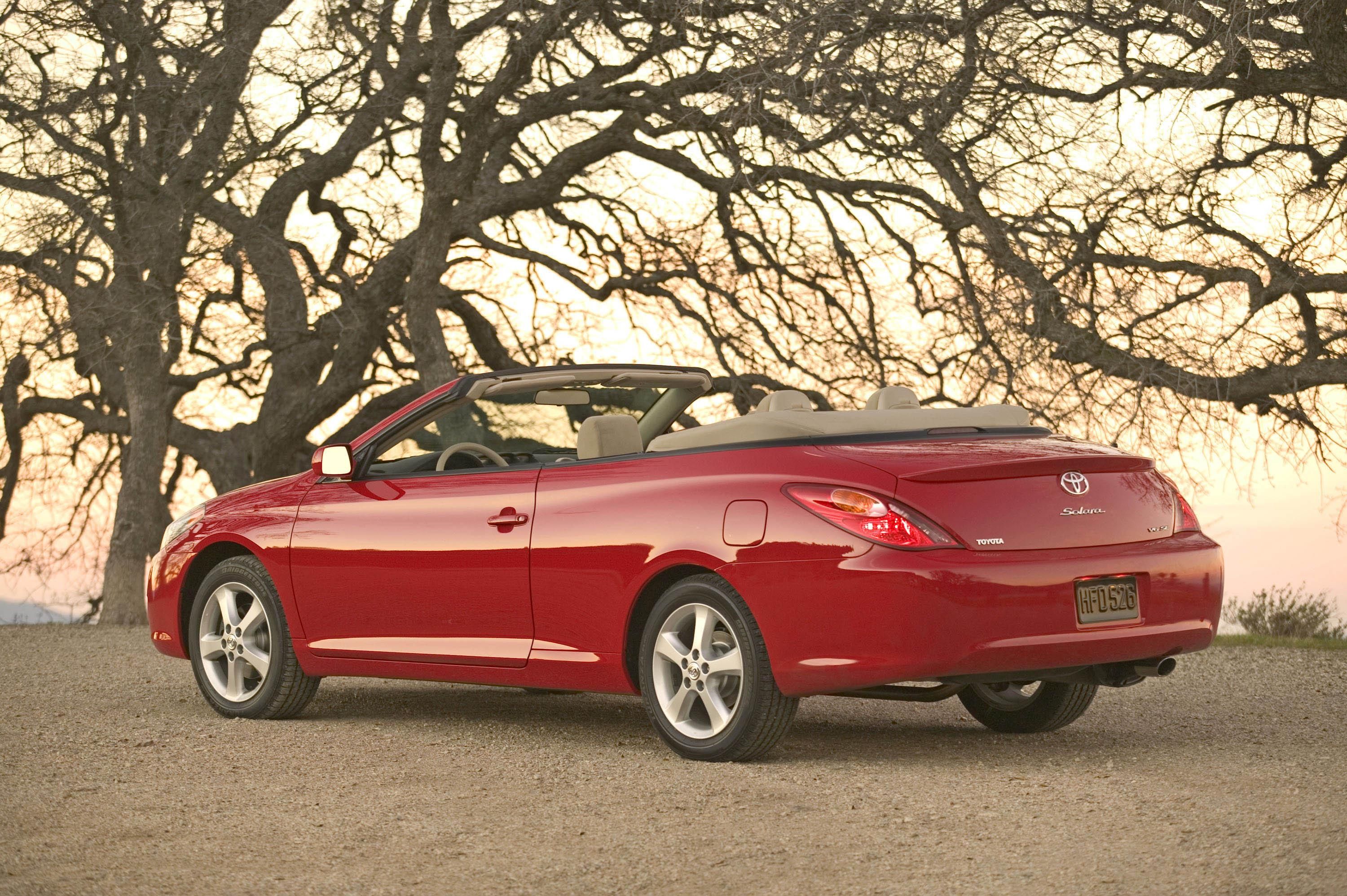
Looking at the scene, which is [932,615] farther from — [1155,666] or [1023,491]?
[1155,666]

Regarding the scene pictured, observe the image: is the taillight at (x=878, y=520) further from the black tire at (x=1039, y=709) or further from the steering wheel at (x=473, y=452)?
the steering wheel at (x=473, y=452)

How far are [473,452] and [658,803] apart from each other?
9.46 ft

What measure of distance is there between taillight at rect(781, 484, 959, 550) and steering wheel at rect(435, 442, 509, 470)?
2.16 meters

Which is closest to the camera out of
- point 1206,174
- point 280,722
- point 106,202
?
point 280,722

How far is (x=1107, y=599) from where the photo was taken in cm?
608

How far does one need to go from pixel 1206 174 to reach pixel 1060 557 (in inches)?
318

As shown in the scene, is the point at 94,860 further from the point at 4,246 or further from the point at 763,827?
the point at 4,246

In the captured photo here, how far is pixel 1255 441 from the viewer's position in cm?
1309

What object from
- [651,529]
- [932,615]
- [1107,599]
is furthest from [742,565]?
[1107,599]

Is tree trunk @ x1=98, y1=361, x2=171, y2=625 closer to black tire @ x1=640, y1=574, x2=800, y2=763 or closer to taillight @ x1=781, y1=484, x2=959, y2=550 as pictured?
black tire @ x1=640, y1=574, x2=800, y2=763

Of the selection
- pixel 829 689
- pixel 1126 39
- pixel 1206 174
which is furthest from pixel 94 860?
pixel 1206 174

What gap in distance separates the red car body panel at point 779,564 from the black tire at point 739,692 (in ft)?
0.31

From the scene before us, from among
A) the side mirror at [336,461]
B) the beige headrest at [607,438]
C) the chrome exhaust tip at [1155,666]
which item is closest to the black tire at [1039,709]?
the chrome exhaust tip at [1155,666]

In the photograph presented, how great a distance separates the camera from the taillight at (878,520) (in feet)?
19.1
